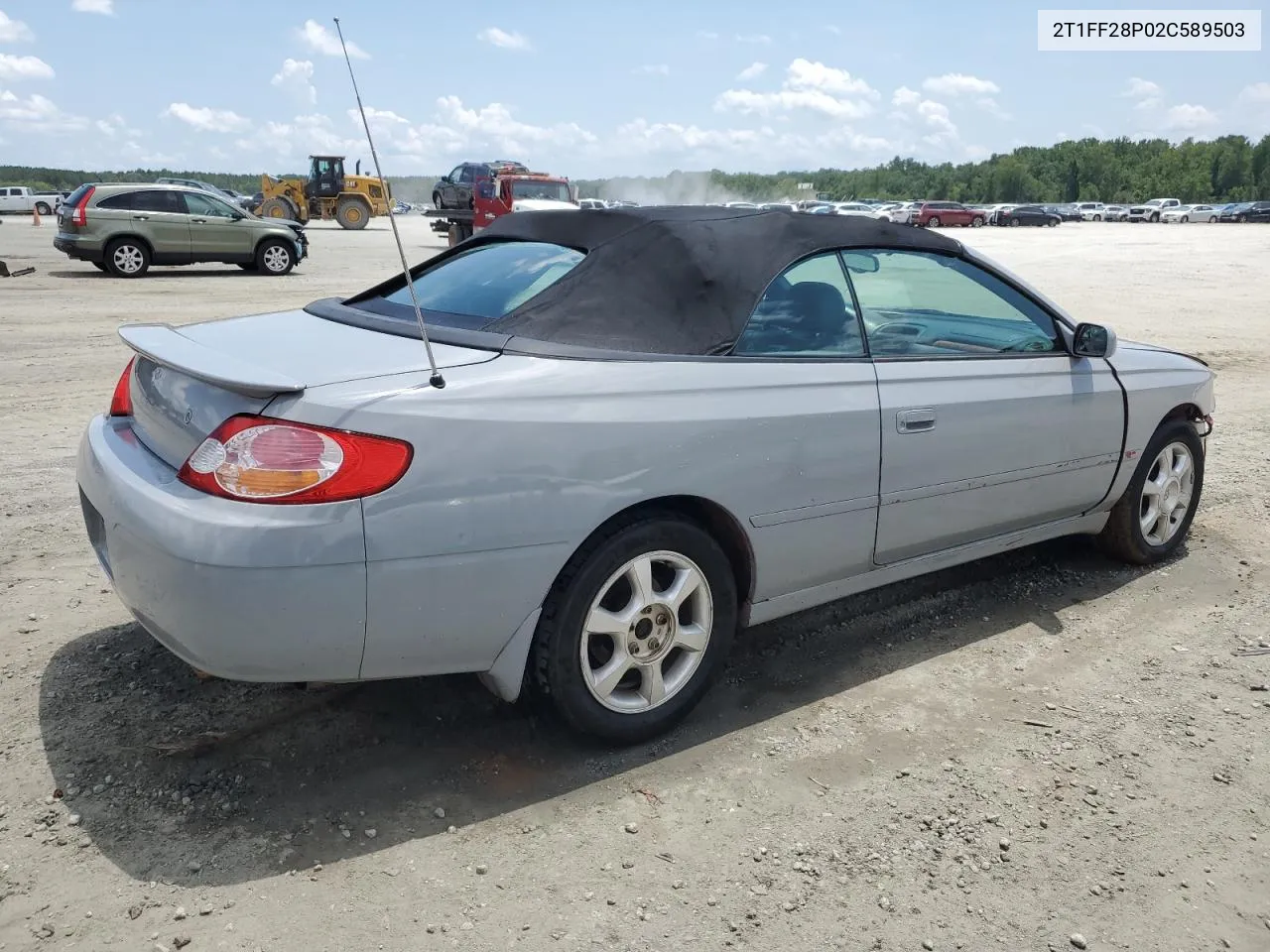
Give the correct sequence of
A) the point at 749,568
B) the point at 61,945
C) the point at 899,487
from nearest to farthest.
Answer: the point at 61,945
the point at 749,568
the point at 899,487

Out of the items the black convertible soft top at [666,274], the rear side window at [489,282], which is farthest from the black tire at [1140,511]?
the rear side window at [489,282]

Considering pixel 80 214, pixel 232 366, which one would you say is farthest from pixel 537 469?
pixel 80 214

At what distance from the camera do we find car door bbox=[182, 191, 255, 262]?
18.7 metres

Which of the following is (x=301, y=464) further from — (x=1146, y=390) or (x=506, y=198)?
(x=506, y=198)

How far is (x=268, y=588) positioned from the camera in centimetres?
247

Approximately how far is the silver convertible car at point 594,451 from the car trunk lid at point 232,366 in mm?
13

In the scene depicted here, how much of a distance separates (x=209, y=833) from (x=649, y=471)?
1.49 meters

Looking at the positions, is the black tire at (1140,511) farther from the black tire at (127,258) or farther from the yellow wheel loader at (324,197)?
the yellow wheel loader at (324,197)

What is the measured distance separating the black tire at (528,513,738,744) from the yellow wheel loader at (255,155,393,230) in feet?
129

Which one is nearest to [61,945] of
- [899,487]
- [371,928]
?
[371,928]

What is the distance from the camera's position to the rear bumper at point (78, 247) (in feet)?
58.3

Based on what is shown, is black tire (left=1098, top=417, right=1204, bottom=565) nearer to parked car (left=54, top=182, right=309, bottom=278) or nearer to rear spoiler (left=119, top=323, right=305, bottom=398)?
rear spoiler (left=119, top=323, right=305, bottom=398)

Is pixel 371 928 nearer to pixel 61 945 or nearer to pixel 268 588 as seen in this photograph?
pixel 61 945

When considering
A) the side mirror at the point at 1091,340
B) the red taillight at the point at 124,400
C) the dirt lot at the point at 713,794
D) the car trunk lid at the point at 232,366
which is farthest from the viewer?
the side mirror at the point at 1091,340
